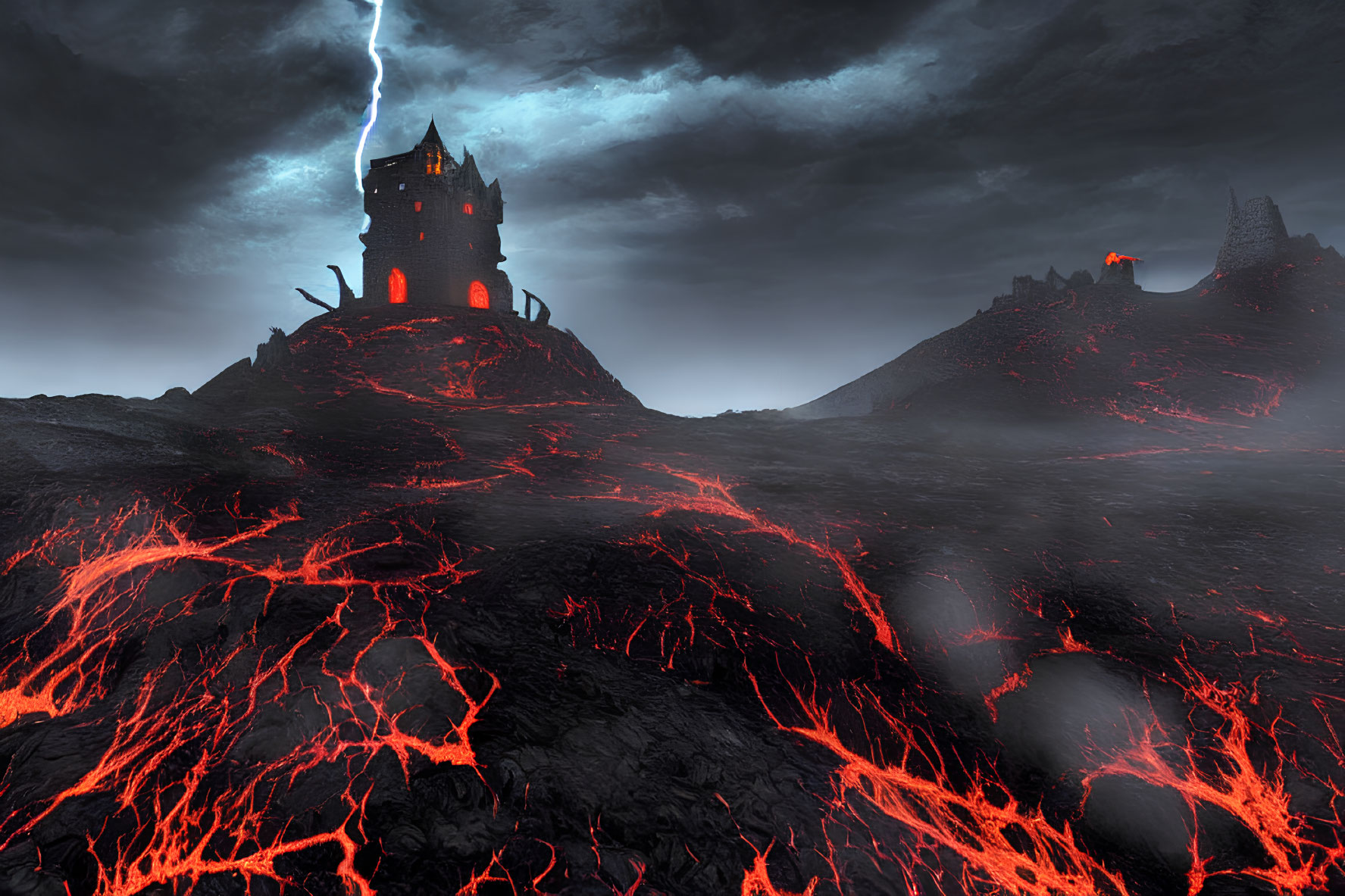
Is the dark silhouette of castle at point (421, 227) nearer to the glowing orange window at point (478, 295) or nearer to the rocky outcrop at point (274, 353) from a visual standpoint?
the glowing orange window at point (478, 295)

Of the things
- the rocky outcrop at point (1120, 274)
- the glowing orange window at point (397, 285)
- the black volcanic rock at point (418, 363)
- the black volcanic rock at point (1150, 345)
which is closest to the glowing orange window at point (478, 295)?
the glowing orange window at point (397, 285)

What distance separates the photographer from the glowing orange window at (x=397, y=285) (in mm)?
34094

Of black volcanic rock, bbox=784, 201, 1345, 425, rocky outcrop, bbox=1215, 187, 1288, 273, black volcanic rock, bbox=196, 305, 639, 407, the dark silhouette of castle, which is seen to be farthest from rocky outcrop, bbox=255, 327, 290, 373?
rocky outcrop, bbox=1215, 187, 1288, 273

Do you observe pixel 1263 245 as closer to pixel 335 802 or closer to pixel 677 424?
pixel 677 424

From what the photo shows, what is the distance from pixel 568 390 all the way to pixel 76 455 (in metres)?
18.8

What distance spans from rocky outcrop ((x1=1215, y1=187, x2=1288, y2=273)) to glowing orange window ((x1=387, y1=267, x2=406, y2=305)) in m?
45.0

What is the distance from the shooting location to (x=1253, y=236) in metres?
31.2

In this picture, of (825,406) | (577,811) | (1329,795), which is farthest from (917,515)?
(825,406)

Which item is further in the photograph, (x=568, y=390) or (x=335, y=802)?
(x=568, y=390)

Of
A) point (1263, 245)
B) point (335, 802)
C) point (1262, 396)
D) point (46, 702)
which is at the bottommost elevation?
point (335, 802)

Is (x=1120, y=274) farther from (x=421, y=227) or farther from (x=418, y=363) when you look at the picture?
(x=421, y=227)

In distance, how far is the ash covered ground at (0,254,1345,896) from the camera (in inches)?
254

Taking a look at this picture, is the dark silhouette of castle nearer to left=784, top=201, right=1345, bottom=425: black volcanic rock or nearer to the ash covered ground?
the ash covered ground

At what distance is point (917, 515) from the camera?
1355 centimetres
